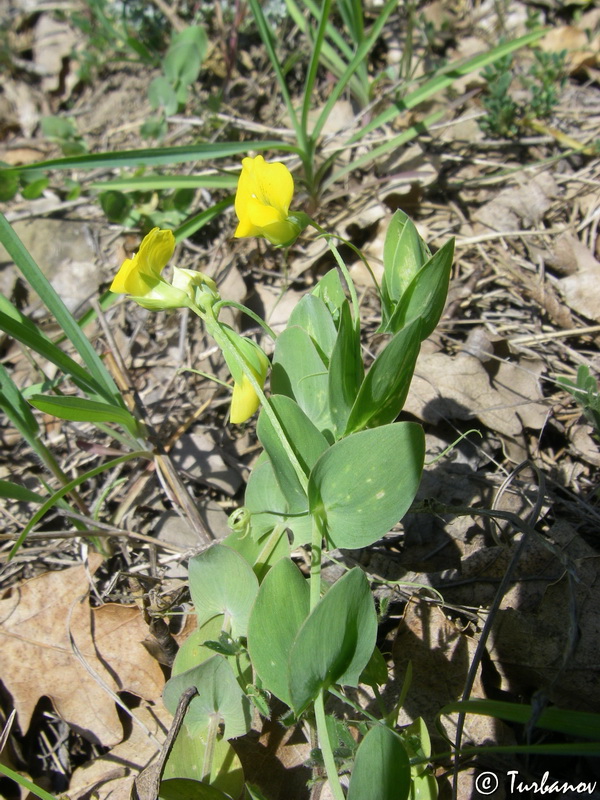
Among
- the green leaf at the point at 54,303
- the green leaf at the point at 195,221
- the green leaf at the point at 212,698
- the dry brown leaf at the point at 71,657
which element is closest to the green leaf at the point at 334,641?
the green leaf at the point at 212,698

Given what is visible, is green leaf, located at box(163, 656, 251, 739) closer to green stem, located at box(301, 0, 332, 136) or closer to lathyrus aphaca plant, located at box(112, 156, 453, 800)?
lathyrus aphaca plant, located at box(112, 156, 453, 800)

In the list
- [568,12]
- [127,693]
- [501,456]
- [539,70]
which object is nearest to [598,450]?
[501,456]

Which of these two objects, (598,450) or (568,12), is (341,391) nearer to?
(598,450)

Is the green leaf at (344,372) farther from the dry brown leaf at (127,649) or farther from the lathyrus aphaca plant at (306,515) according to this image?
the dry brown leaf at (127,649)

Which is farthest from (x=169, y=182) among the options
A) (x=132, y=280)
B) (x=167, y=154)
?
(x=132, y=280)

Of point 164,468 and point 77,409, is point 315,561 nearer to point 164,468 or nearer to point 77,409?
point 77,409
